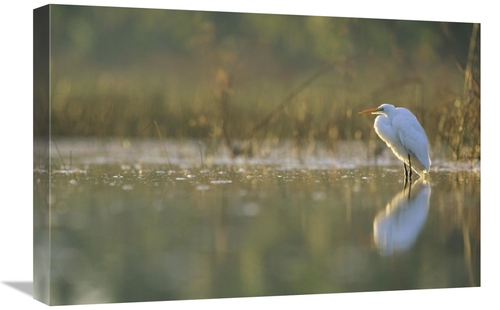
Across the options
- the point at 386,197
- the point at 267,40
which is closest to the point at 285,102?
the point at 267,40

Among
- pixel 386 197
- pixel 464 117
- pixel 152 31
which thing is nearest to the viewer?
pixel 152 31

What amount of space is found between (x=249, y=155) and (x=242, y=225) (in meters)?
0.63

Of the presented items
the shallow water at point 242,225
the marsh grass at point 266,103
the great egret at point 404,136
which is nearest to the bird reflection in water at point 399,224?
the shallow water at point 242,225

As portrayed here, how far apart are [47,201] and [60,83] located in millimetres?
663

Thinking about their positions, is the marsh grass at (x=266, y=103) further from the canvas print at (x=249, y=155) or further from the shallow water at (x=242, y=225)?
the shallow water at (x=242, y=225)

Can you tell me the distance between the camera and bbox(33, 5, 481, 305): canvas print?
5.44 meters

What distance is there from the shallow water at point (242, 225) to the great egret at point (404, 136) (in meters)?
0.15

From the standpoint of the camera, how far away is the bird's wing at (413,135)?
6617mm

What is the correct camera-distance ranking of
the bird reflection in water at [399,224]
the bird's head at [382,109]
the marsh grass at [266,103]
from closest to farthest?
the marsh grass at [266,103] → the bird reflection in water at [399,224] → the bird's head at [382,109]

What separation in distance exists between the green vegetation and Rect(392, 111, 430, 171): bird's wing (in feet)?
0.21

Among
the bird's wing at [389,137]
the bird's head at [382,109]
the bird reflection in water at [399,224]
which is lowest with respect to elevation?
the bird reflection in water at [399,224]

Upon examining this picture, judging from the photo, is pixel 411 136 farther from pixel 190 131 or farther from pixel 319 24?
pixel 190 131

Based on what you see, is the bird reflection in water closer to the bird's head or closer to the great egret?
the great egret

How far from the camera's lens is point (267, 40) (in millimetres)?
6008
